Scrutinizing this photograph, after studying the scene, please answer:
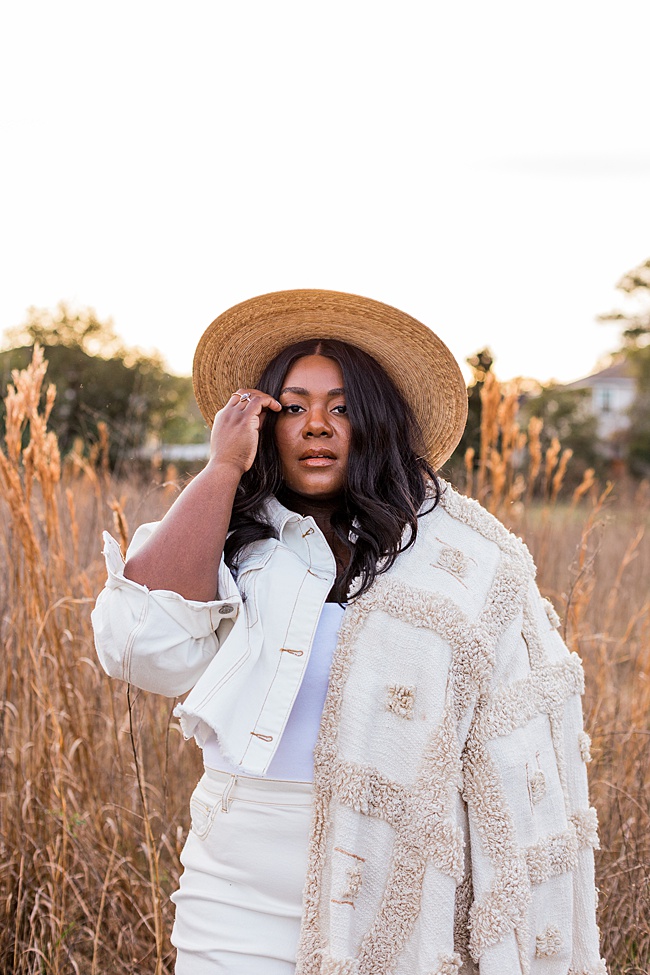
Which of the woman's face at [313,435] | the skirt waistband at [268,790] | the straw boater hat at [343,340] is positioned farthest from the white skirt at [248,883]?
the straw boater hat at [343,340]

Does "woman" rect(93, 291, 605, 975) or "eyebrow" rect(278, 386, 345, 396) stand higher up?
"eyebrow" rect(278, 386, 345, 396)

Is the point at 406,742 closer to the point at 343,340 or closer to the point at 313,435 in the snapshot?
the point at 313,435

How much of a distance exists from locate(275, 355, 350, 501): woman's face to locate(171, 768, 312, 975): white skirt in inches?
22.7

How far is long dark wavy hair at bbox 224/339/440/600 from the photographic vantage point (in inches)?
72.0

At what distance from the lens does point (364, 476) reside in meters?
1.88

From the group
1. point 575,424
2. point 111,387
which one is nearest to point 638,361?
point 575,424

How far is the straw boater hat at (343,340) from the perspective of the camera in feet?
6.57

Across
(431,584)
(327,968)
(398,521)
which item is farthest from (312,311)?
(327,968)

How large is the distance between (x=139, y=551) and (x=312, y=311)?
2.14 feet

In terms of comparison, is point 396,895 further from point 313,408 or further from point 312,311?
point 312,311

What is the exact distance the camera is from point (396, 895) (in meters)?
1.65

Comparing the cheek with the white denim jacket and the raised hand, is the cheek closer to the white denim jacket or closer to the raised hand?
the raised hand

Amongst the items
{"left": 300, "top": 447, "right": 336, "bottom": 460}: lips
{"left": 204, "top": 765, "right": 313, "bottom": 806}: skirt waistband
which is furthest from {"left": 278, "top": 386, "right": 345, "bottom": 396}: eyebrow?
{"left": 204, "top": 765, "right": 313, "bottom": 806}: skirt waistband

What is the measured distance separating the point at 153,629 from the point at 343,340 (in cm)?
78
